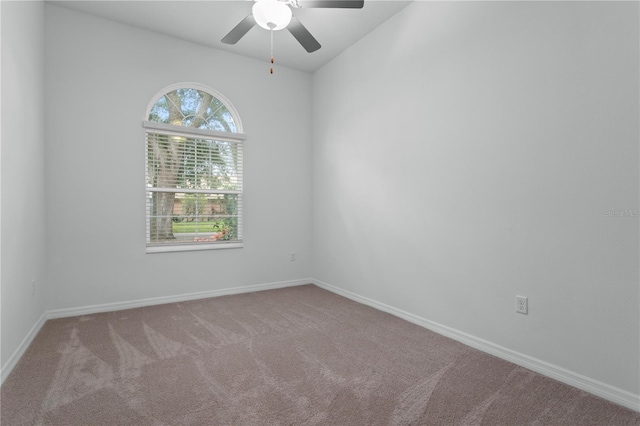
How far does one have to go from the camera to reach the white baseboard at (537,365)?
178 cm

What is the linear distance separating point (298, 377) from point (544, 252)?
1.76 m

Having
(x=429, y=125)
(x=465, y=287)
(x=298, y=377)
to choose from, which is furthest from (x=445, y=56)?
(x=298, y=377)

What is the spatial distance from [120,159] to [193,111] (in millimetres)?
977

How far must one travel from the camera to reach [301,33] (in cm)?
264

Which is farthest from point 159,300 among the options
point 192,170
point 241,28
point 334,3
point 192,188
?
point 334,3

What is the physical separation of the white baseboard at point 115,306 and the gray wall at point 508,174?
131 centimetres

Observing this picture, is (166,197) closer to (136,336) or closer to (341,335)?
(136,336)

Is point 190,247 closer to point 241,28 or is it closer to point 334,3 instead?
point 241,28

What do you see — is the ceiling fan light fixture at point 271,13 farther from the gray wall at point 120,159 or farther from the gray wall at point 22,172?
the gray wall at point 120,159

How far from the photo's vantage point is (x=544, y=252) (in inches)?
82.7

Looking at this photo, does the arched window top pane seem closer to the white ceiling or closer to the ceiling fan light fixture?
the white ceiling

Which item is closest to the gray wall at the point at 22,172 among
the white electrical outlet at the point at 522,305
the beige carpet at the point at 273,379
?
the beige carpet at the point at 273,379

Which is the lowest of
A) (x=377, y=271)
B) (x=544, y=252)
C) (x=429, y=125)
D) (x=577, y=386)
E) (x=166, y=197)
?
(x=577, y=386)

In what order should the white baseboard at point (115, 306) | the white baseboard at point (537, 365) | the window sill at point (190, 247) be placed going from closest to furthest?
the white baseboard at point (537, 365), the white baseboard at point (115, 306), the window sill at point (190, 247)
